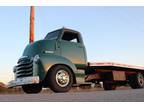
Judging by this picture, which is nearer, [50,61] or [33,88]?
[50,61]

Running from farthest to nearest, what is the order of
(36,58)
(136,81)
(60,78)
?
1. (136,81)
2. (36,58)
3. (60,78)

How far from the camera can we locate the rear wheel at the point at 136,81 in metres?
14.5

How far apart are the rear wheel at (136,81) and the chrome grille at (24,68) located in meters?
5.12

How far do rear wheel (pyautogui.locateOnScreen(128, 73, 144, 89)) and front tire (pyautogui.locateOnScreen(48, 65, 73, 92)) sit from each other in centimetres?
440

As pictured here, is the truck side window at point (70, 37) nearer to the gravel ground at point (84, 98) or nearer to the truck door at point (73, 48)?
the truck door at point (73, 48)

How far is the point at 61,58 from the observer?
11.1m

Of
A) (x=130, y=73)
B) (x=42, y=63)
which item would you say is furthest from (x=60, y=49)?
(x=130, y=73)

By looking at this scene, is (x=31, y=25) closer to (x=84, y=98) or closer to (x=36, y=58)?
(x=36, y=58)

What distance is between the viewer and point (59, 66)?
10.8 meters

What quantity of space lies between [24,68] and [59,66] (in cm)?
131

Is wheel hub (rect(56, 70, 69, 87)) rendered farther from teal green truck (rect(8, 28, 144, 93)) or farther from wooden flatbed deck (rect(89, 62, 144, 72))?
wooden flatbed deck (rect(89, 62, 144, 72))

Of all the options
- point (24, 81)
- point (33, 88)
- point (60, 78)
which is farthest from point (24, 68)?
point (60, 78)

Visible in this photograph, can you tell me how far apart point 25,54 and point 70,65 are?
5.73ft

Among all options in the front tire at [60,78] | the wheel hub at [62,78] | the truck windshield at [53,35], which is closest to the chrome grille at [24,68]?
the front tire at [60,78]
